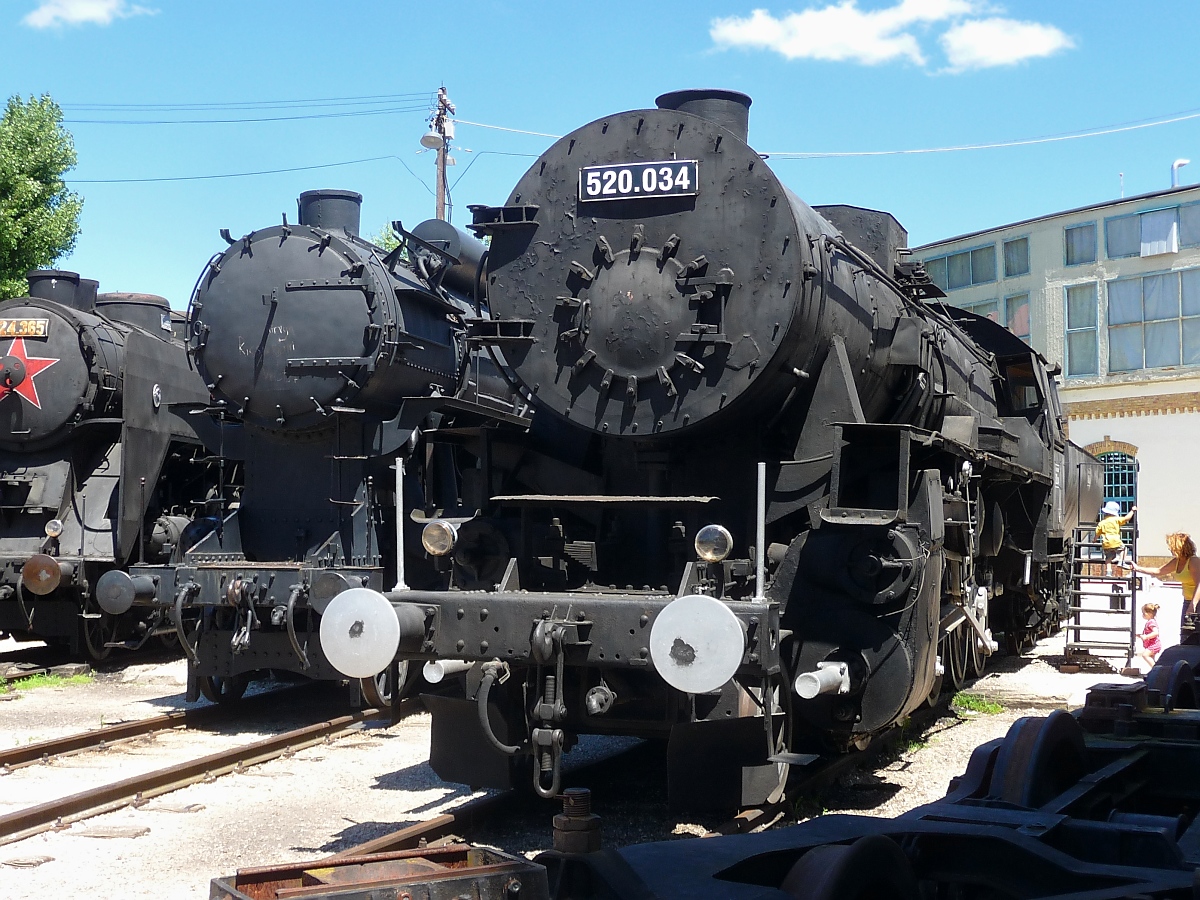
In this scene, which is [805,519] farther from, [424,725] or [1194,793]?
[424,725]

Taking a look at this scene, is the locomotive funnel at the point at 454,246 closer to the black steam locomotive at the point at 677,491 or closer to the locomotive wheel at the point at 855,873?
the black steam locomotive at the point at 677,491

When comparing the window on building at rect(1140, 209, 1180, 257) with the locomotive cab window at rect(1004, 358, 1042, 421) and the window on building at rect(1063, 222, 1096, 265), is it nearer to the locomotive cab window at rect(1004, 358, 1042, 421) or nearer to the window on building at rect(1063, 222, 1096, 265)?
the window on building at rect(1063, 222, 1096, 265)

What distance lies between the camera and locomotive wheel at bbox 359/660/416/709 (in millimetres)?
5609

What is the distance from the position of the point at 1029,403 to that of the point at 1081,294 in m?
19.6

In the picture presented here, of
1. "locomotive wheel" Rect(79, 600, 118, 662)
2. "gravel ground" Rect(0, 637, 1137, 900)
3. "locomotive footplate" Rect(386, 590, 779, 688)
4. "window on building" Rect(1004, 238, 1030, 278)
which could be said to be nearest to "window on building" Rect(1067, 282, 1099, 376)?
"window on building" Rect(1004, 238, 1030, 278)

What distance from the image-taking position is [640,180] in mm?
5680

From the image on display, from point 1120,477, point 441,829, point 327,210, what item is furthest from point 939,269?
point 441,829

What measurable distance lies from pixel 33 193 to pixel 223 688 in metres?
12.4

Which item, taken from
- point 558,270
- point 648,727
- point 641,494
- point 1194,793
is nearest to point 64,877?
point 648,727

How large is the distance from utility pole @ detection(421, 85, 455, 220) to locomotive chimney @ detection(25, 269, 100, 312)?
38.5 feet

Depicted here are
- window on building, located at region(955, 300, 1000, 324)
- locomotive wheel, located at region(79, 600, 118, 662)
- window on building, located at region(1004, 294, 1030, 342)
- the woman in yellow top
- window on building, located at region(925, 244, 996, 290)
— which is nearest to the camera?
the woman in yellow top

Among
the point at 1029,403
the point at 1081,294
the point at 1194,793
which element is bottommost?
the point at 1194,793

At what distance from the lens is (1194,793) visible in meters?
4.24

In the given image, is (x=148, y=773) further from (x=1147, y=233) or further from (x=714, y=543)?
(x=1147, y=233)
